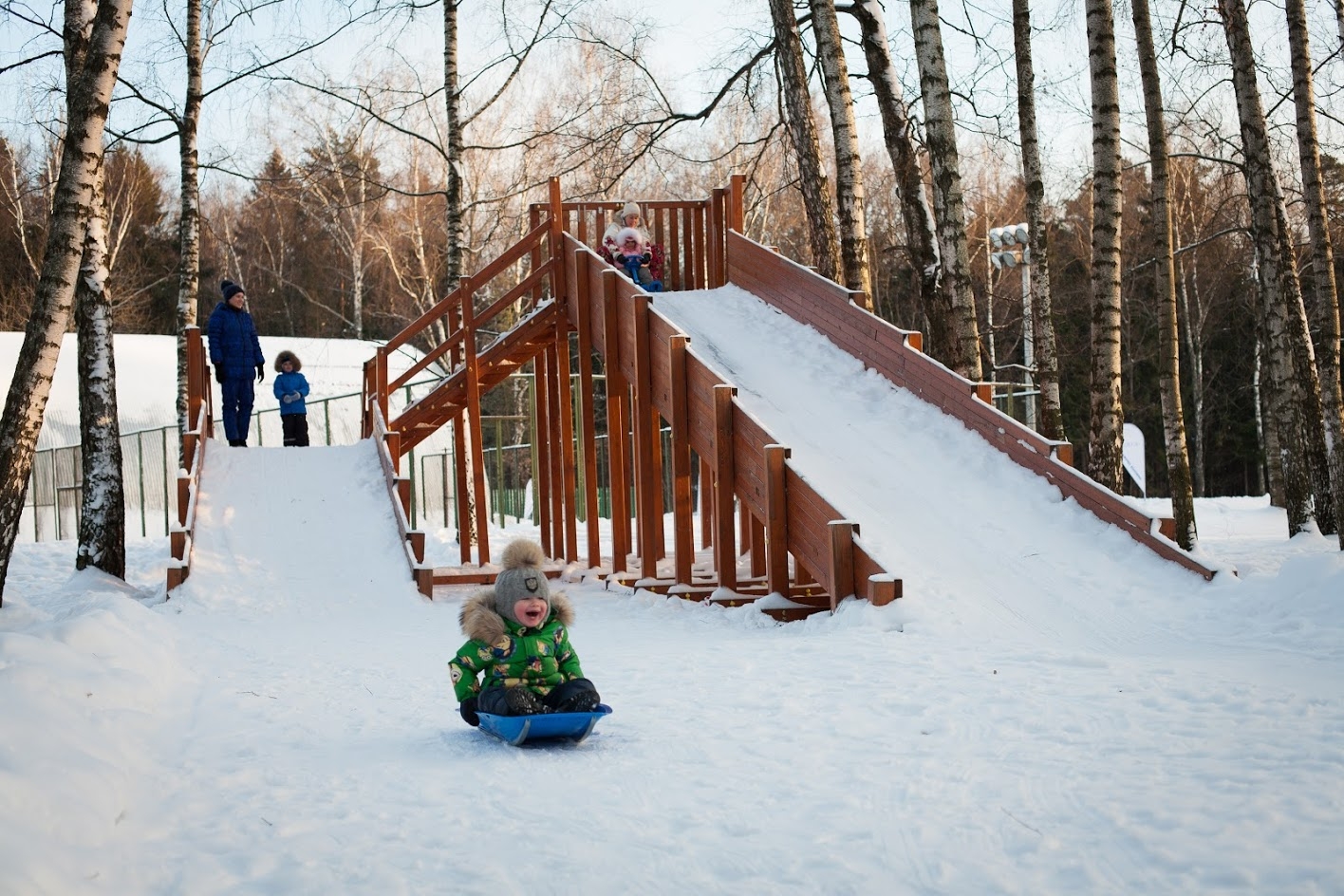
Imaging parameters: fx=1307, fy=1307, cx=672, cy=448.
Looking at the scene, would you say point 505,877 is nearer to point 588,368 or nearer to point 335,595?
point 335,595

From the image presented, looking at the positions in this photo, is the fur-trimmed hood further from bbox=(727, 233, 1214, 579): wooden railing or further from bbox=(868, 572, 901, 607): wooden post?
bbox=(727, 233, 1214, 579): wooden railing

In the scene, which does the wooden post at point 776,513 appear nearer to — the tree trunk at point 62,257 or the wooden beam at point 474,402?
the tree trunk at point 62,257

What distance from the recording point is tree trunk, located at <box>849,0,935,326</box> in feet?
42.9

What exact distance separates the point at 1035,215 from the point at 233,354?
9.53 meters

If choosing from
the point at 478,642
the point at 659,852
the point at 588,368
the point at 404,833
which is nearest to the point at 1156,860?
the point at 659,852

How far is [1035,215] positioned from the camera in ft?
52.6

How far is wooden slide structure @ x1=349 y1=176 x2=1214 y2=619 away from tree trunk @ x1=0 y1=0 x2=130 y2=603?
315cm

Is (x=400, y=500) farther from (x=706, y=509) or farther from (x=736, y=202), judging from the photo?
(x=736, y=202)

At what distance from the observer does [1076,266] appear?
1642 inches

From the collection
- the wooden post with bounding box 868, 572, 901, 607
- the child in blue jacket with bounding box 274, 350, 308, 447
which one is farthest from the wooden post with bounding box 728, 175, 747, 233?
the wooden post with bounding box 868, 572, 901, 607

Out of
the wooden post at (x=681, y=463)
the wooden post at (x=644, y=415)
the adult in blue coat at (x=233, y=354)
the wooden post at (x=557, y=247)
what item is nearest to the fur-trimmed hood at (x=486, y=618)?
the wooden post at (x=681, y=463)

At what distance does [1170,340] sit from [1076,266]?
28.9 m

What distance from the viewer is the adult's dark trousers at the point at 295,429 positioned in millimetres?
14894

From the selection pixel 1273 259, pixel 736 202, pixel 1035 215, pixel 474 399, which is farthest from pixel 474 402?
pixel 1273 259
